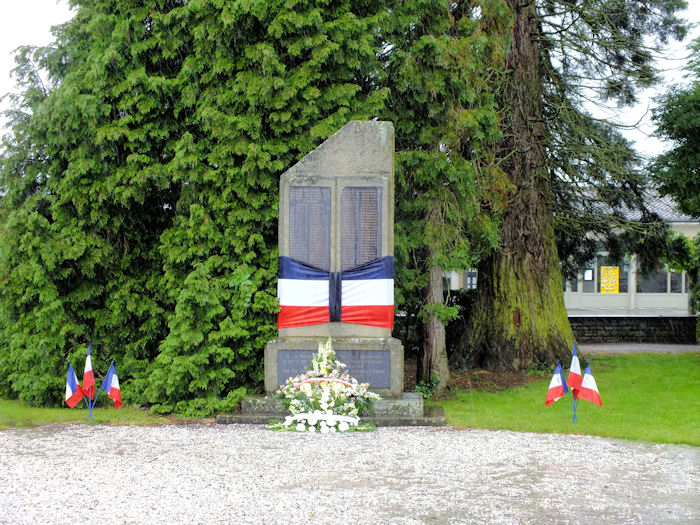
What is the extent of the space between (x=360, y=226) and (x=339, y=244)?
35 centimetres

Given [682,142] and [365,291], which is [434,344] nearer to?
[365,291]

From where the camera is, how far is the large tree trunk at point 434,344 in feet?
39.6

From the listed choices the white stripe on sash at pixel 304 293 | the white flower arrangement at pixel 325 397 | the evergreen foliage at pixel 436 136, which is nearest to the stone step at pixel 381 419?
the white flower arrangement at pixel 325 397

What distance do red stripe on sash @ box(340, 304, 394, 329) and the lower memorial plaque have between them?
37 centimetres

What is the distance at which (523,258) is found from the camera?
15.0 m

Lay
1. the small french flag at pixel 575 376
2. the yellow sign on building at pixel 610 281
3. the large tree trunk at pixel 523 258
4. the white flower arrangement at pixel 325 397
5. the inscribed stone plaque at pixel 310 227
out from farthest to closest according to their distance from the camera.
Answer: the yellow sign on building at pixel 610 281 → the large tree trunk at pixel 523 258 → the inscribed stone plaque at pixel 310 227 → the small french flag at pixel 575 376 → the white flower arrangement at pixel 325 397

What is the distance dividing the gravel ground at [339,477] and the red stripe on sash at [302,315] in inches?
62.1

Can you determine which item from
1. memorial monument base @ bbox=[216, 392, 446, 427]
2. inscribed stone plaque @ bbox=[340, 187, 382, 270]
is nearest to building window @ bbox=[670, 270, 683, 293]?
memorial monument base @ bbox=[216, 392, 446, 427]

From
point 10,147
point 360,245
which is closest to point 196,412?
point 360,245

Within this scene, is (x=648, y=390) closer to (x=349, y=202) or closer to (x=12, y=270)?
(x=349, y=202)

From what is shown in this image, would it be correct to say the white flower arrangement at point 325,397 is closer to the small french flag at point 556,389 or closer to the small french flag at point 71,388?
the small french flag at point 556,389

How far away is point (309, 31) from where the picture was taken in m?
10.3

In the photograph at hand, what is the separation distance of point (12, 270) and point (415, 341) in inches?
329

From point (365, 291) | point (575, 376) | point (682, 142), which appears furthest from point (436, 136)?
point (682, 142)
